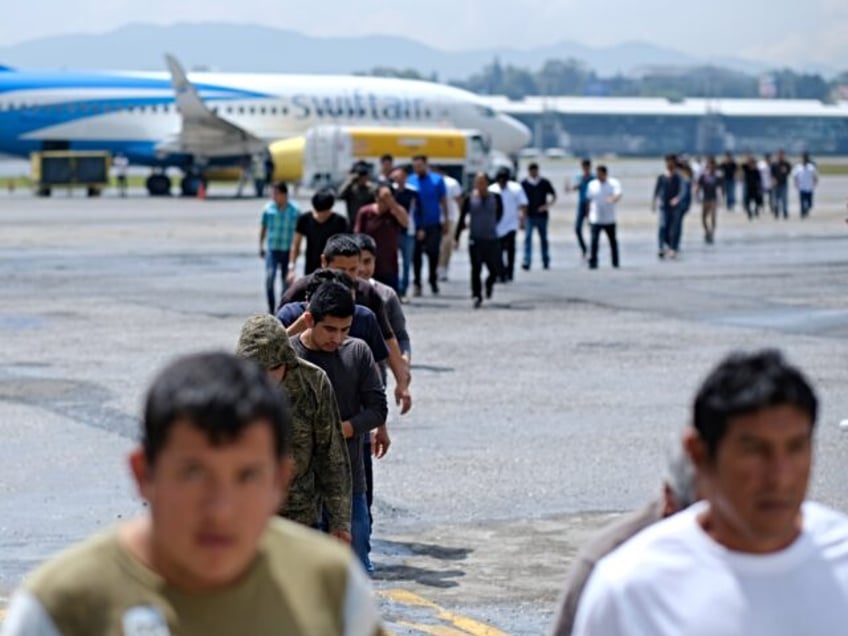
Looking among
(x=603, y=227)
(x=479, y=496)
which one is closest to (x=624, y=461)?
(x=479, y=496)

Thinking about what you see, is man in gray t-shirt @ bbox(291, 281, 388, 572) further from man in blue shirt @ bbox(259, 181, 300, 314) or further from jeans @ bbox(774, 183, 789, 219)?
jeans @ bbox(774, 183, 789, 219)

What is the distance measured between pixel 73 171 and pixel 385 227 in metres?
48.5

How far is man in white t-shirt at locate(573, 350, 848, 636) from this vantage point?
3.51 meters

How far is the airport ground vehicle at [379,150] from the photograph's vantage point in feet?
200

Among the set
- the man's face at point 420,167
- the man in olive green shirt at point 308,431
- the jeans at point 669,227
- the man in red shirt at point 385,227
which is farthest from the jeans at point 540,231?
the man in olive green shirt at point 308,431

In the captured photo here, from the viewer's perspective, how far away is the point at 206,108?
68.2 m

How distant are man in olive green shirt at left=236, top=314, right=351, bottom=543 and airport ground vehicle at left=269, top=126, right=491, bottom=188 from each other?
2064 inches

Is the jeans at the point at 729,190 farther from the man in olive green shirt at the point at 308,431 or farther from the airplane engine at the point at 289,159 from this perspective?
the man in olive green shirt at the point at 308,431

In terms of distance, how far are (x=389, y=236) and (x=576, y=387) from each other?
4.42m

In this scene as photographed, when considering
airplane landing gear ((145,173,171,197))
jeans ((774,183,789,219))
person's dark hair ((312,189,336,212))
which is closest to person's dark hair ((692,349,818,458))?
person's dark hair ((312,189,336,212))

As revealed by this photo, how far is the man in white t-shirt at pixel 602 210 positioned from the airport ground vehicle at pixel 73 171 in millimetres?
38486

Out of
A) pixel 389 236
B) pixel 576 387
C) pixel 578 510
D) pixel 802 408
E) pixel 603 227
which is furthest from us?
pixel 603 227

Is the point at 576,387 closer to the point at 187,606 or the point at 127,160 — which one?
the point at 187,606

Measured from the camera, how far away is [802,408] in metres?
3.58
